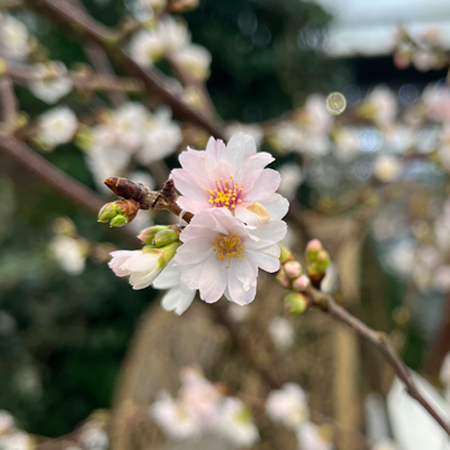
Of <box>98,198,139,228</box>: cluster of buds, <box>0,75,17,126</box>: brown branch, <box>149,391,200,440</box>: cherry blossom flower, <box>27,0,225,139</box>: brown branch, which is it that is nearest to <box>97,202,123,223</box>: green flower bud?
<box>98,198,139,228</box>: cluster of buds

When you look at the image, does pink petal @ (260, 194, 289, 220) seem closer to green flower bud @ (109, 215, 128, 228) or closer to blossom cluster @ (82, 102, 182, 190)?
green flower bud @ (109, 215, 128, 228)

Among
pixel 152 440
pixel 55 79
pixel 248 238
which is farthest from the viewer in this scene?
pixel 152 440

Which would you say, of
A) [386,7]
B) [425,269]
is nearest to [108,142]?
[425,269]

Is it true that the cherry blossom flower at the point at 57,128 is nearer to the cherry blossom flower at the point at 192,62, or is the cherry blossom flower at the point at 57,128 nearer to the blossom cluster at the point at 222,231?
the cherry blossom flower at the point at 192,62

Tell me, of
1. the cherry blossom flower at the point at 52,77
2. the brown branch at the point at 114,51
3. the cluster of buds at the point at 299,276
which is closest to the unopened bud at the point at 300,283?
the cluster of buds at the point at 299,276

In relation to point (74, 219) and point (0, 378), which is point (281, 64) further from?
point (0, 378)

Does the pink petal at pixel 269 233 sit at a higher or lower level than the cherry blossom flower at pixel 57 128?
higher
